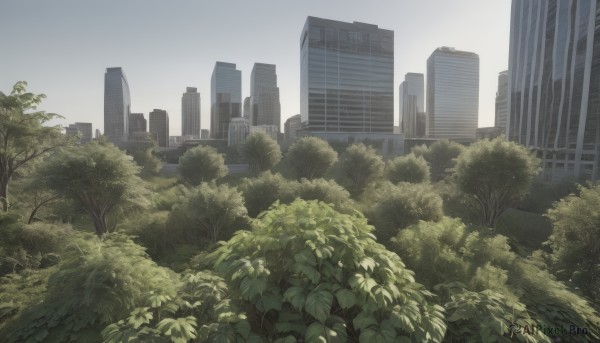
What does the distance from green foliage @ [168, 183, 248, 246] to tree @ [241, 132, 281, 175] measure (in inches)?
934

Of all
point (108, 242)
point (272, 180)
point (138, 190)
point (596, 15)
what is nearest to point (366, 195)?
point (272, 180)

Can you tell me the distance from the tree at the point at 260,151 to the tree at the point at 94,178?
26849mm

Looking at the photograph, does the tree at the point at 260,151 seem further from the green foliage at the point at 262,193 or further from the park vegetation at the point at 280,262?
the green foliage at the point at 262,193

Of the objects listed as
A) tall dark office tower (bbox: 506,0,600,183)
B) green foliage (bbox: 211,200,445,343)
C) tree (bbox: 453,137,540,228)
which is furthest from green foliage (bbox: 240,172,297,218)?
tall dark office tower (bbox: 506,0,600,183)

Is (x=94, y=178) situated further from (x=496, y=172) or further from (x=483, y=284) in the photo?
(x=496, y=172)

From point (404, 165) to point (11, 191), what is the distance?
127ft

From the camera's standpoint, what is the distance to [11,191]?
76.8 ft

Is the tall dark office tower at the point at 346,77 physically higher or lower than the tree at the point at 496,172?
higher

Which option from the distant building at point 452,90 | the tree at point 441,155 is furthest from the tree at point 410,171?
the distant building at point 452,90

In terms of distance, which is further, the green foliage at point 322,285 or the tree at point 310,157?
the tree at point 310,157

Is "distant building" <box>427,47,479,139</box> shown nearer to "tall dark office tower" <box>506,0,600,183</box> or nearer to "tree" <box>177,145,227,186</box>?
"tall dark office tower" <box>506,0,600,183</box>

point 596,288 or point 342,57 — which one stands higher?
point 342,57

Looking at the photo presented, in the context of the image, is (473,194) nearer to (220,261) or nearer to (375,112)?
(220,261)

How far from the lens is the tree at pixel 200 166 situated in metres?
39.2
